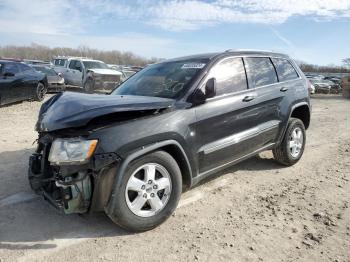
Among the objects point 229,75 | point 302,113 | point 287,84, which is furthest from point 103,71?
point 229,75

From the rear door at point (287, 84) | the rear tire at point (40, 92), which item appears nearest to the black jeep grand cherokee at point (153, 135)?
the rear door at point (287, 84)

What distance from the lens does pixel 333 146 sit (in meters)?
7.44

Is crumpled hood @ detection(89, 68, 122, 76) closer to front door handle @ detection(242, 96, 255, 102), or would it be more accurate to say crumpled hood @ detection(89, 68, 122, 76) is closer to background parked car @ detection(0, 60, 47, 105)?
background parked car @ detection(0, 60, 47, 105)

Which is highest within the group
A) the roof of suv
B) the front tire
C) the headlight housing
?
the roof of suv

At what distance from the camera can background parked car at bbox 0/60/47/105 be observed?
11.6 metres

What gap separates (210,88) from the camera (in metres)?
3.97

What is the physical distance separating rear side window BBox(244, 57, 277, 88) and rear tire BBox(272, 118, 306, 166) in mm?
810

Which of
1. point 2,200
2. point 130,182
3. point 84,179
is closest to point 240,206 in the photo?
point 130,182

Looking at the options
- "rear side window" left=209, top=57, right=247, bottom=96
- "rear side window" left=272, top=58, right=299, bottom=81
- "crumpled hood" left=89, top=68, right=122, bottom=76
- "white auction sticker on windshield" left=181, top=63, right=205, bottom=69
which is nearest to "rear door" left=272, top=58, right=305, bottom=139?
"rear side window" left=272, top=58, right=299, bottom=81

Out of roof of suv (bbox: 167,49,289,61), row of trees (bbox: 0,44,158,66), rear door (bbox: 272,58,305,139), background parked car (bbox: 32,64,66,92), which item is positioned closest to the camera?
roof of suv (bbox: 167,49,289,61)

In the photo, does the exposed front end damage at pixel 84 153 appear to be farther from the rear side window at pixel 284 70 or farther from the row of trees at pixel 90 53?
the row of trees at pixel 90 53

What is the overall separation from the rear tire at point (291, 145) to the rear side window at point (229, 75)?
132cm

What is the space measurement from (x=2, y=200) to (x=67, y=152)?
1.68m

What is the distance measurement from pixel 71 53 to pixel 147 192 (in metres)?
79.9
